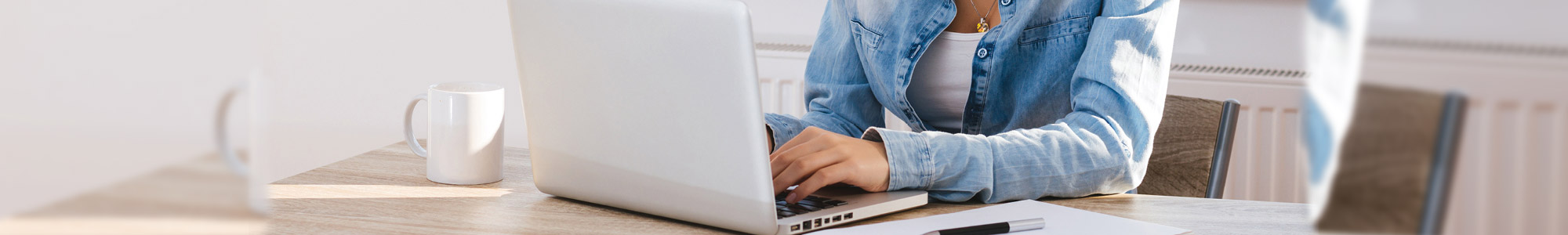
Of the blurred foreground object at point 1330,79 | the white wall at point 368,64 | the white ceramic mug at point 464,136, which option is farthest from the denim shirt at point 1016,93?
the white wall at point 368,64

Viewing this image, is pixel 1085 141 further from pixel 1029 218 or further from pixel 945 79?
pixel 945 79

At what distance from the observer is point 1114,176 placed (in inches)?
32.0

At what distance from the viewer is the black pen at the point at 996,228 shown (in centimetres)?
62

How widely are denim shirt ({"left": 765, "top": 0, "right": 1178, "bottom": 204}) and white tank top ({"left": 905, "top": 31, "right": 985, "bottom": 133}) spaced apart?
0.02 metres

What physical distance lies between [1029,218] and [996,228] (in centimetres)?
7

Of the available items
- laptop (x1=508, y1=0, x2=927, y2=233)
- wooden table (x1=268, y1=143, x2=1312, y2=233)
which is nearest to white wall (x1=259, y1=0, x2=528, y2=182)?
wooden table (x1=268, y1=143, x2=1312, y2=233)

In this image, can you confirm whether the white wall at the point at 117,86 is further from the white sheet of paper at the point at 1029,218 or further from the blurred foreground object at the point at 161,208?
the white sheet of paper at the point at 1029,218

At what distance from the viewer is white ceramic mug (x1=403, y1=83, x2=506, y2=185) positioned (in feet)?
2.62

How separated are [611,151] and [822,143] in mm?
149

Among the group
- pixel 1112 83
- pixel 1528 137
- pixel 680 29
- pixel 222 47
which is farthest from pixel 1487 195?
pixel 1112 83

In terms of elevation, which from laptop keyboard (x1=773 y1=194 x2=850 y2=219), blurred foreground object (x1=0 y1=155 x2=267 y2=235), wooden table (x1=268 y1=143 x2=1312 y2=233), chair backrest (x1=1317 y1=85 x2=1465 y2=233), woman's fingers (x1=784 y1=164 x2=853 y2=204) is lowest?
wooden table (x1=268 y1=143 x2=1312 y2=233)

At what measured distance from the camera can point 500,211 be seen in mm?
710

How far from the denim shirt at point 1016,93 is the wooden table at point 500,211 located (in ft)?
0.08

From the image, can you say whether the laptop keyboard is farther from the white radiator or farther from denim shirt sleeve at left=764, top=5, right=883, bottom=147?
the white radiator
